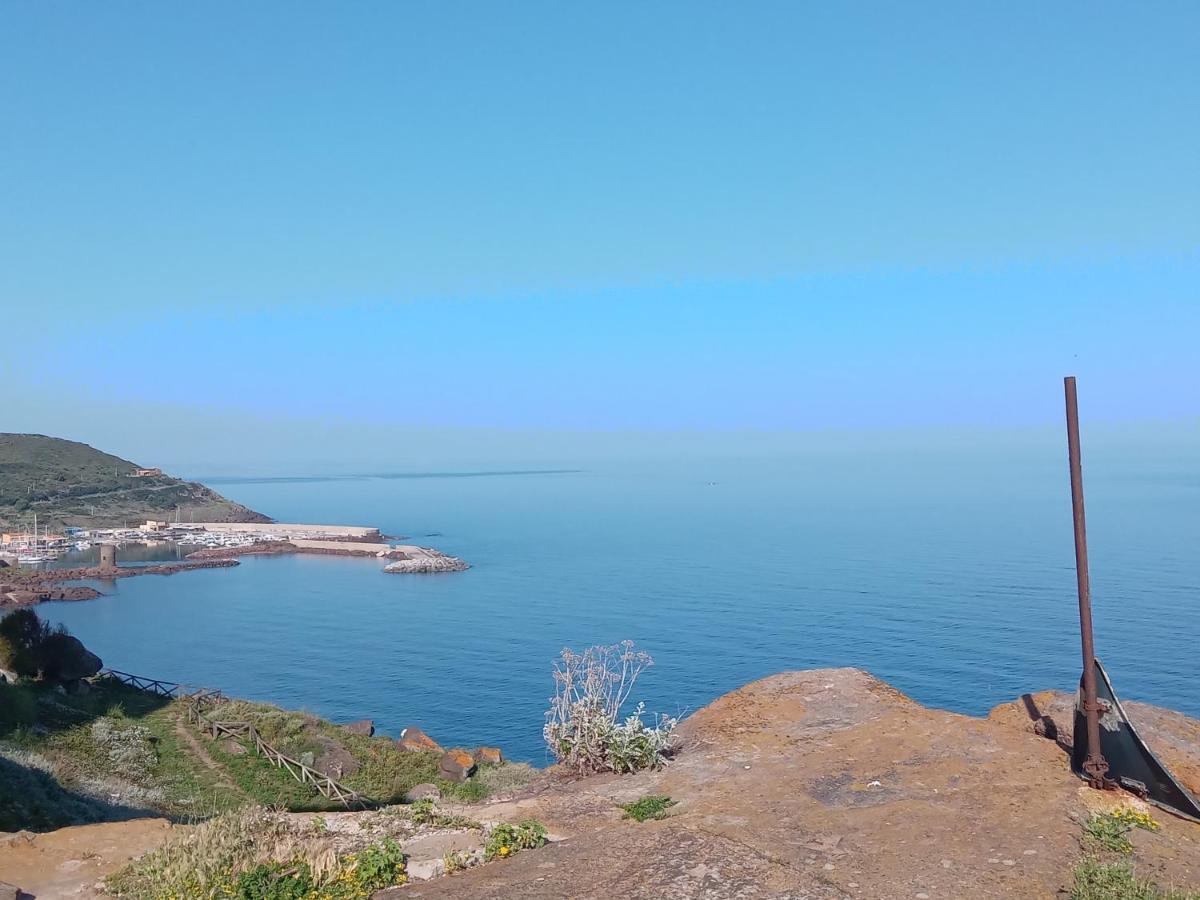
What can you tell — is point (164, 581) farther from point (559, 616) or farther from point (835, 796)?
point (835, 796)

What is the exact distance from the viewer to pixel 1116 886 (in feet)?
24.3

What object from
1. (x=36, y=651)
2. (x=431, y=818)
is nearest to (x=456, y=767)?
(x=431, y=818)

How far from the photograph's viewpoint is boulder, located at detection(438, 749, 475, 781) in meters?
21.3

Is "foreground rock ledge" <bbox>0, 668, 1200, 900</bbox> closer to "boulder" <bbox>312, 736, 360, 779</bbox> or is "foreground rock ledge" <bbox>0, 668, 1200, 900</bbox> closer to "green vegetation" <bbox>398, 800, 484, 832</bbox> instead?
"green vegetation" <bbox>398, 800, 484, 832</bbox>

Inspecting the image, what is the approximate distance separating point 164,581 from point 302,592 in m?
18.2

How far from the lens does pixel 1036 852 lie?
8.41 m

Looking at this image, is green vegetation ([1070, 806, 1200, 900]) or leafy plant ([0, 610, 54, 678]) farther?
leafy plant ([0, 610, 54, 678])

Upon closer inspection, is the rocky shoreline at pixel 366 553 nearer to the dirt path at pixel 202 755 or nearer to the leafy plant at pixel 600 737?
the dirt path at pixel 202 755

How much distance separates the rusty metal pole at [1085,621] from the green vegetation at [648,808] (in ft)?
16.3

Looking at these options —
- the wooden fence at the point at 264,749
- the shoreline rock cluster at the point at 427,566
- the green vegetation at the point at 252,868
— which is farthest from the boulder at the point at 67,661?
the shoreline rock cluster at the point at 427,566

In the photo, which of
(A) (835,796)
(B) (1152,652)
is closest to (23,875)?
(A) (835,796)

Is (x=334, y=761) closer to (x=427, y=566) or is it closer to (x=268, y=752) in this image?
(x=268, y=752)

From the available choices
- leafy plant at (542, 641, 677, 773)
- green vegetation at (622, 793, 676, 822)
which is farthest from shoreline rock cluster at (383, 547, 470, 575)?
green vegetation at (622, 793, 676, 822)

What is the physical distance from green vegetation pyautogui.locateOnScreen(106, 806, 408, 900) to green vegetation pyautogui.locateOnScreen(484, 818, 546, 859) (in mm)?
919
